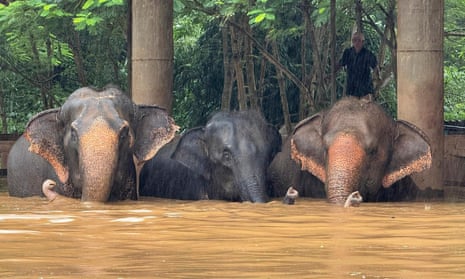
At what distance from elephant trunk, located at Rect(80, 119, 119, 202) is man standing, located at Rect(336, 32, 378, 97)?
19.6ft

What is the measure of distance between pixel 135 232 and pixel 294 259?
1963 millimetres

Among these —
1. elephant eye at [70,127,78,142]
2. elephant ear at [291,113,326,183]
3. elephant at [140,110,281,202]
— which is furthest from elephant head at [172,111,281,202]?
elephant eye at [70,127,78,142]

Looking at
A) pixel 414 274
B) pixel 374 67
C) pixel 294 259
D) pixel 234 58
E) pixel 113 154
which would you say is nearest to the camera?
pixel 414 274

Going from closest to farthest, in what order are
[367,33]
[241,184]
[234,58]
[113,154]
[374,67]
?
[113,154] < [241,184] < [374,67] < [234,58] < [367,33]

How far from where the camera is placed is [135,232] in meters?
7.96

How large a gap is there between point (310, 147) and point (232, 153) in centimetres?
105

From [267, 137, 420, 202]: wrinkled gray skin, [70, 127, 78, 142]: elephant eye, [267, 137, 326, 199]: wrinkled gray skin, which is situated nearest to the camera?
[70, 127, 78, 142]: elephant eye

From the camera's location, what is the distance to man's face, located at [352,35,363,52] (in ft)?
54.1

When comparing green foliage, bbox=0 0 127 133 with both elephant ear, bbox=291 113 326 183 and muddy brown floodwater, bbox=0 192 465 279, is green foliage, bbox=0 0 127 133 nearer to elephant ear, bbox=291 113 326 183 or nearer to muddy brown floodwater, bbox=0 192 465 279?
elephant ear, bbox=291 113 326 183

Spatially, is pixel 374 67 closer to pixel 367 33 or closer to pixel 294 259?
pixel 367 33

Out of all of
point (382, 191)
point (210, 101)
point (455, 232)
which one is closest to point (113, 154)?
point (382, 191)

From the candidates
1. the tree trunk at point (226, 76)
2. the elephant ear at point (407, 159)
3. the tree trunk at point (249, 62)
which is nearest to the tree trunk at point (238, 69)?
the tree trunk at point (249, 62)

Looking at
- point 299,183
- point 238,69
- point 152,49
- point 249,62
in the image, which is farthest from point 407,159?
point 249,62

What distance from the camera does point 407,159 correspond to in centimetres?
1295
